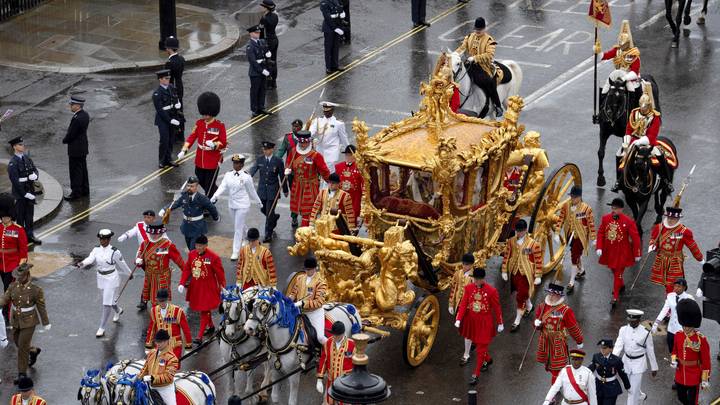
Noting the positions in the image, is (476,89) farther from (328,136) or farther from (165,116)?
(165,116)

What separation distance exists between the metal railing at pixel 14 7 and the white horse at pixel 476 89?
12.2 metres

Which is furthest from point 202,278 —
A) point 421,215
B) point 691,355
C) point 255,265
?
point 691,355

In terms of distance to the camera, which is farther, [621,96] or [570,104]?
[570,104]

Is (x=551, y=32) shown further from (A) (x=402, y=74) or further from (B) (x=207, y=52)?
(B) (x=207, y=52)

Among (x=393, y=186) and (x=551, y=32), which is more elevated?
(x=393, y=186)

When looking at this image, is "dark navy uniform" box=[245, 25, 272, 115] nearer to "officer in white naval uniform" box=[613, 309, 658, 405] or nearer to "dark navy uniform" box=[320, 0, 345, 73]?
"dark navy uniform" box=[320, 0, 345, 73]

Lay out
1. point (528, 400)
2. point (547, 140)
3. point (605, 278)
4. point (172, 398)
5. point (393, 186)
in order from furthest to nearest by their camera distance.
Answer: point (547, 140), point (605, 278), point (393, 186), point (528, 400), point (172, 398)

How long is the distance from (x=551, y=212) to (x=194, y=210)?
5401 millimetres

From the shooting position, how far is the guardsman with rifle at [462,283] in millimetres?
23375

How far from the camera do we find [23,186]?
2747 centimetres

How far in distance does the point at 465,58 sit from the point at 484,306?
10.1 metres

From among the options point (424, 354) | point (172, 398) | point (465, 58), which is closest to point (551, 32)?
point (465, 58)

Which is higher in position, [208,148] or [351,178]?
[351,178]

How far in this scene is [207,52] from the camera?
37.1 metres
